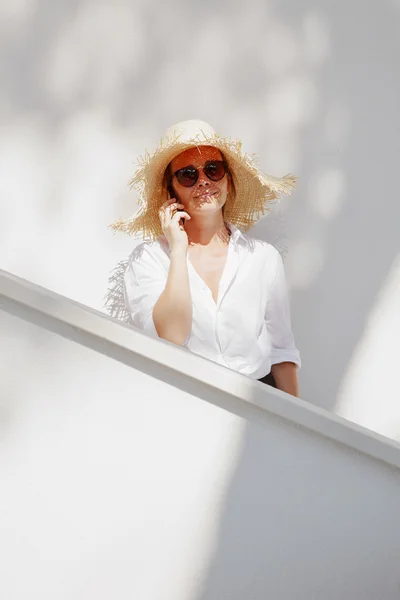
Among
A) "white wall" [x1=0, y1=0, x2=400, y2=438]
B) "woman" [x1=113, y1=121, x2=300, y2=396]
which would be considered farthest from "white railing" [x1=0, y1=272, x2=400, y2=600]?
"white wall" [x1=0, y1=0, x2=400, y2=438]

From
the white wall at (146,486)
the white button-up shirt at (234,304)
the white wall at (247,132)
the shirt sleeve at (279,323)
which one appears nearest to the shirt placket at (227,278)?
the white button-up shirt at (234,304)

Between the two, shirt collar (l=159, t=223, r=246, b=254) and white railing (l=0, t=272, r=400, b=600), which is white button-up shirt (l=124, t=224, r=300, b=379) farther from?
white railing (l=0, t=272, r=400, b=600)

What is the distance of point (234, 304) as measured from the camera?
2.41 m

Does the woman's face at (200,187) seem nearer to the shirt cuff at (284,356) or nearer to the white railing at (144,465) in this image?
the shirt cuff at (284,356)

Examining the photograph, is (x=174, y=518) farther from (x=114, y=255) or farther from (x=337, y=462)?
(x=114, y=255)

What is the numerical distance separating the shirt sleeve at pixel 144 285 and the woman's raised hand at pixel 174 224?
98 millimetres

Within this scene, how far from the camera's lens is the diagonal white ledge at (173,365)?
50.0 inches

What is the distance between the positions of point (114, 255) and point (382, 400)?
1137 millimetres

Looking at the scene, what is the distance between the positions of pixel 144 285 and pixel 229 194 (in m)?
0.47

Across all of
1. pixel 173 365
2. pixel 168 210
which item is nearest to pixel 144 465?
pixel 173 365

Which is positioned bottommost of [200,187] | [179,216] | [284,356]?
[284,356]

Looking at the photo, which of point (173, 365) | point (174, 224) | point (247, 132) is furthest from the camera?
point (247, 132)

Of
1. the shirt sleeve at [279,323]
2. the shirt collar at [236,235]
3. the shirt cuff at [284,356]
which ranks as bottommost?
the shirt cuff at [284,356]

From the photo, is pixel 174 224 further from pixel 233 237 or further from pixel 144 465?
pixel 144 465
